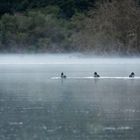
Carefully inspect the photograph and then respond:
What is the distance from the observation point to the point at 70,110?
24.6 m

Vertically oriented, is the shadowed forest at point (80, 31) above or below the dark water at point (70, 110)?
above

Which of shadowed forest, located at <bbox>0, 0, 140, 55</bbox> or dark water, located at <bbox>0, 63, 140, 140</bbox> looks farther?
shadowed forest, located at <bbox>0, 0, 140, 55</bbox>

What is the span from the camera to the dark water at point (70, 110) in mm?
19844

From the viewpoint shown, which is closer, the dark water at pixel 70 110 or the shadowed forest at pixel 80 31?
the dark water at pixel 70 110

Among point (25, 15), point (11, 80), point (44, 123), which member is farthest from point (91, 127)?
point (25, 15)

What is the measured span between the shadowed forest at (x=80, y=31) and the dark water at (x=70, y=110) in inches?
1020

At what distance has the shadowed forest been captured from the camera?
63.4m

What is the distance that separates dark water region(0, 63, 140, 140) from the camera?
19844mm

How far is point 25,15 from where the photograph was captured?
67.6 meters

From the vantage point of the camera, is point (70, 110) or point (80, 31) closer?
point (70, 110)

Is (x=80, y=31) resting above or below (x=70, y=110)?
above

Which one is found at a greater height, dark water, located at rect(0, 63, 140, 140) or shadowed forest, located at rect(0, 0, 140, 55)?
shadowed forest, located at rect(0, 0, 140, 55)

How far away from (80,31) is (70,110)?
3997 cm

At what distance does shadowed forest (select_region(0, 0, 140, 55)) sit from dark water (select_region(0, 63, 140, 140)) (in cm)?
2591
